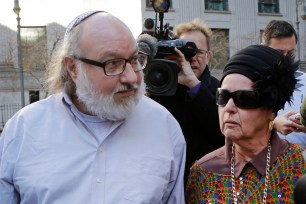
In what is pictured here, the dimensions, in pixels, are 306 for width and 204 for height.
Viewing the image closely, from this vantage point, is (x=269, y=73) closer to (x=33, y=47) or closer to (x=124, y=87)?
(x=124, y=87)

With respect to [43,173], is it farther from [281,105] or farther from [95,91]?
[281,105]

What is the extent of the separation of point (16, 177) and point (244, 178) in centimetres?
103

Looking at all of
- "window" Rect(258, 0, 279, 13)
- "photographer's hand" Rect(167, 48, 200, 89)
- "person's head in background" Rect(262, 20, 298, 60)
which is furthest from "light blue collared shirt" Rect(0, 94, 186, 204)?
"window" Rect(258, 0, 279, 13)

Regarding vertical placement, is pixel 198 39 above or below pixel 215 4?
below

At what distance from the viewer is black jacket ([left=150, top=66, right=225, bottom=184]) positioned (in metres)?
2.96

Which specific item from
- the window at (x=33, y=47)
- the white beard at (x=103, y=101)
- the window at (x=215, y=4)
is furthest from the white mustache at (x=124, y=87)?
the window at (x=215, y=4)

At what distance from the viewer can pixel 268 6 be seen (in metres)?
28.4

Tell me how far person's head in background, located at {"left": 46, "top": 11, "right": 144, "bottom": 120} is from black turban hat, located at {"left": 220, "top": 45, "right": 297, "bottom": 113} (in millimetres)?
481

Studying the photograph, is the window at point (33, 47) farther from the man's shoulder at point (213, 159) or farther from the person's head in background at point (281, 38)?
the man's shoulder at point (213, 159)

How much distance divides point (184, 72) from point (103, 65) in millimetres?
938

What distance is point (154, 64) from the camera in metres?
2.99

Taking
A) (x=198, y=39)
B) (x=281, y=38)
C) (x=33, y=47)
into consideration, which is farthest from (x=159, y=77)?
(x=33, y=47)

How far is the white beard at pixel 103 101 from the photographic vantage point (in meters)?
2.28

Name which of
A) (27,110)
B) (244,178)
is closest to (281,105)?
(244,178)
